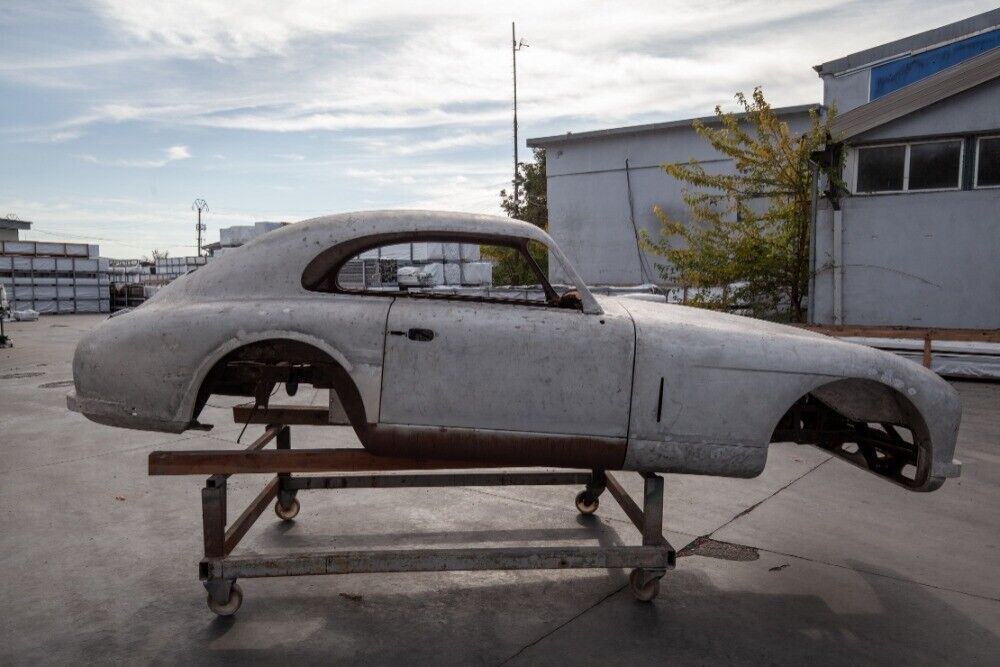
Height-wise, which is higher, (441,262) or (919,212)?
(919,212)

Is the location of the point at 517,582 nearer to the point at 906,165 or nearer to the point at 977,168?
the point at 906,165

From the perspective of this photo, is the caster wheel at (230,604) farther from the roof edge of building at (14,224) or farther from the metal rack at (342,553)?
the roof edge of building at (14,224)

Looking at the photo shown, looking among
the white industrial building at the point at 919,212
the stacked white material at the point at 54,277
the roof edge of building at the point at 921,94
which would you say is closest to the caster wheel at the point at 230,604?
the white industrial building at the point at 919,212

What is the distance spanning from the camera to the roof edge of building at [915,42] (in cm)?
1536

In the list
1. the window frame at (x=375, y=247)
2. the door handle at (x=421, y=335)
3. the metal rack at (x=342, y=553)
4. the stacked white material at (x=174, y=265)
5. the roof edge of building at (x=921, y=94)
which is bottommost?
the metal rack at (x=342, y=553)

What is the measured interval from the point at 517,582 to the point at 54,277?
116 feet

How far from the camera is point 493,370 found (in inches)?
124

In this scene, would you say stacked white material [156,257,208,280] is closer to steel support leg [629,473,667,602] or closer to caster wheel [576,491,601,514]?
caster wheel [576,491,601,514]

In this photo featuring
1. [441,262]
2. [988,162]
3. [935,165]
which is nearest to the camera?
[988,162]

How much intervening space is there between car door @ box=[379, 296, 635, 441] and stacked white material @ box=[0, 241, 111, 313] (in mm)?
33744

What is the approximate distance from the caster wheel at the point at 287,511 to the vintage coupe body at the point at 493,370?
1.30 metres

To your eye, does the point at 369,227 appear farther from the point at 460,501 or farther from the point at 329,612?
the point at 460,501

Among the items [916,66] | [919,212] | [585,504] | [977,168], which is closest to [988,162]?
[977,168]

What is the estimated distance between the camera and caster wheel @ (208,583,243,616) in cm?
318
